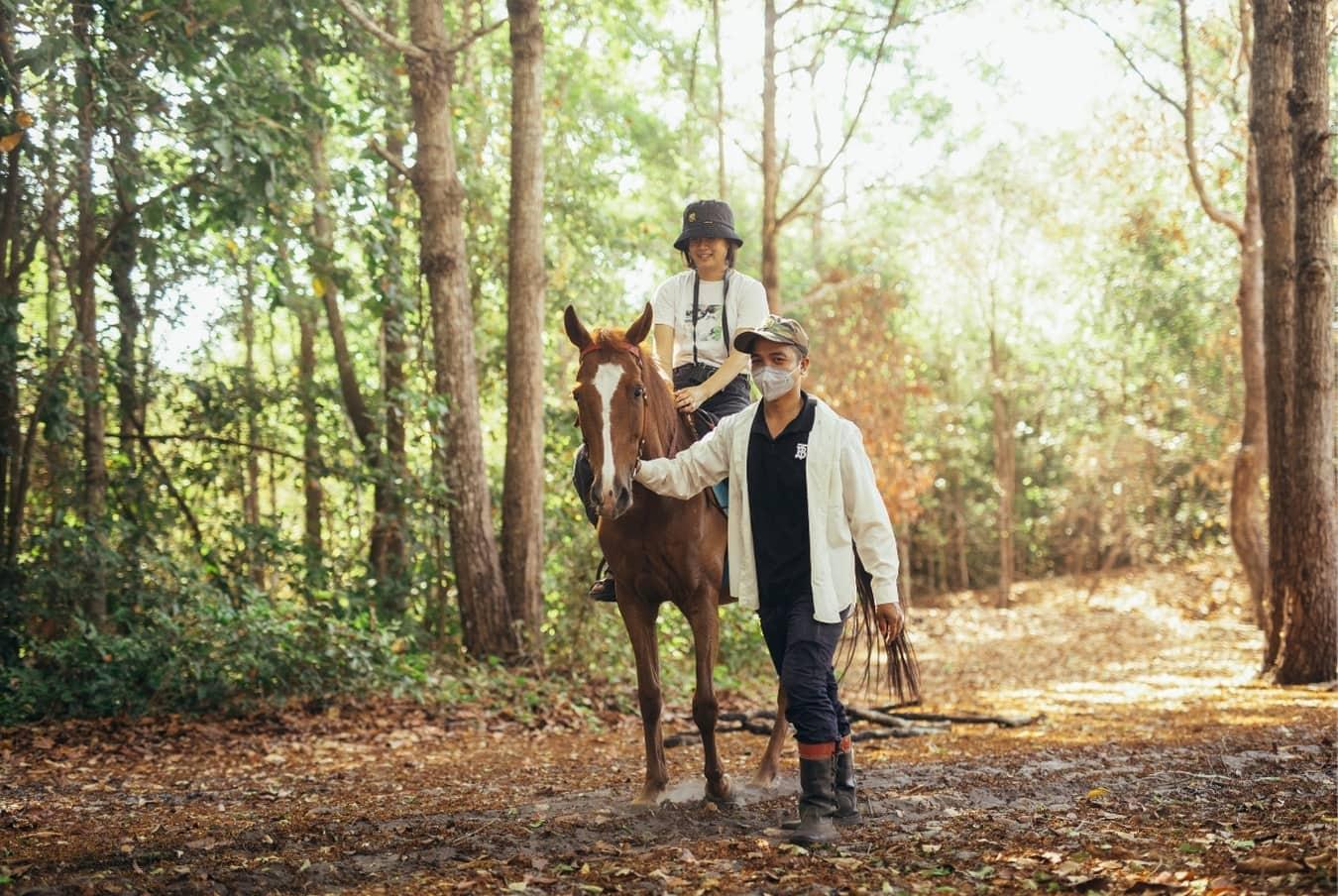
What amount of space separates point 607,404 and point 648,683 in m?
1.62

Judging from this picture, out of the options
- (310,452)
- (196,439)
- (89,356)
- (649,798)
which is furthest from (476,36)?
(649,798)

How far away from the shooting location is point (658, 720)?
243 inches

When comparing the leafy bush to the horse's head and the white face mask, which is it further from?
the white face mask

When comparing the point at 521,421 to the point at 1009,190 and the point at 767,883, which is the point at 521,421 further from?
the point at 1009,190

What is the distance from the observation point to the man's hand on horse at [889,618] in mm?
5301

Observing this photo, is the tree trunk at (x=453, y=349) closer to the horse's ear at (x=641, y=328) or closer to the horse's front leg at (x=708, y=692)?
the horse's front leg at (x=708, y=692)

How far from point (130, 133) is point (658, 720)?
296 inches

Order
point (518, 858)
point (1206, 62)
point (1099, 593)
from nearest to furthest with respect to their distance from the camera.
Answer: point (518, 858)
point (1206, 62)
point (1099, 593)

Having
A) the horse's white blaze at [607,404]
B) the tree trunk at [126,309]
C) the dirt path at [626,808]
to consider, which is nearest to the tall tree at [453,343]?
the dirt path at [626,808]

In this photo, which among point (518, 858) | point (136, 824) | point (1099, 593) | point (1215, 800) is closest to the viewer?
point (518, 858)

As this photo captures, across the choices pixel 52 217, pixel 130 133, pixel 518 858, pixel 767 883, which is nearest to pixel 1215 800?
pixel 767 883

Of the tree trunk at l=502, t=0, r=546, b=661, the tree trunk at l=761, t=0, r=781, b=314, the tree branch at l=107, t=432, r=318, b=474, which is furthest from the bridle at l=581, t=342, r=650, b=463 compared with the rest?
the tree trunk at l=761, t=0, r=781, b=314

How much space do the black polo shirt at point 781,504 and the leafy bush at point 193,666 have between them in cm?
572

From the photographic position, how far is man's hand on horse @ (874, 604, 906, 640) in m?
5.30
